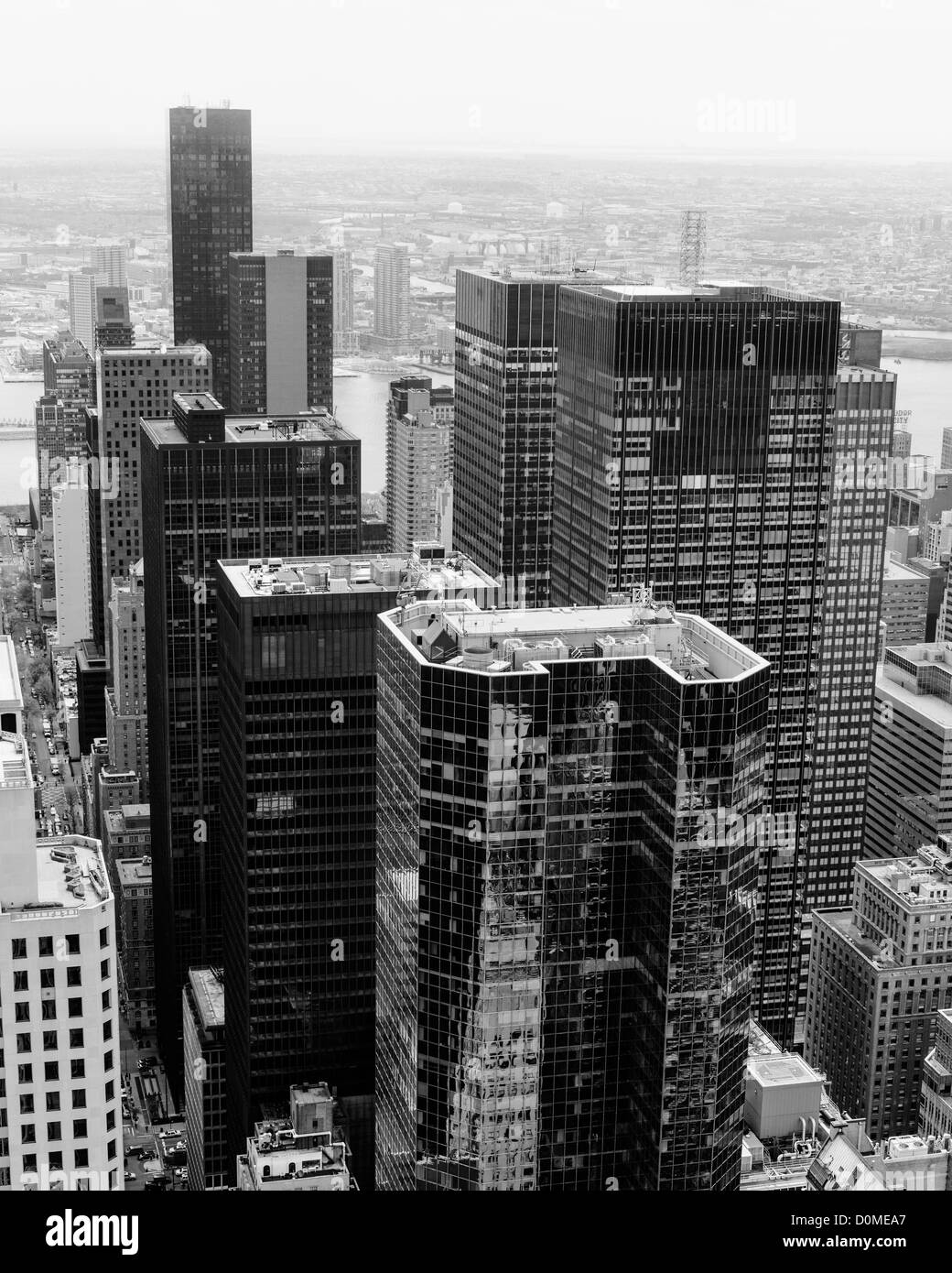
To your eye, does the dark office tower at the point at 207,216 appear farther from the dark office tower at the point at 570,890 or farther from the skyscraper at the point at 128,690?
the dark office tower at the point at 570,890

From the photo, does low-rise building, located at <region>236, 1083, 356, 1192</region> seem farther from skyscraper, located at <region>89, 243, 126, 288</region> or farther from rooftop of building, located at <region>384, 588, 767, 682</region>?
skyscraper, located at <region>89, 243, 126, 288</region>

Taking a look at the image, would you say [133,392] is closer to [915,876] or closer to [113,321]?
[113,321]

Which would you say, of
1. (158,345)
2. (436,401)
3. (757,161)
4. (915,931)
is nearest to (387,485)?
(436,401)

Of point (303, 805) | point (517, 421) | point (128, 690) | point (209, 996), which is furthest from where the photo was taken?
point (128, 690)

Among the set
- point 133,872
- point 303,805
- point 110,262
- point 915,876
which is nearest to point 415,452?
point 110,262

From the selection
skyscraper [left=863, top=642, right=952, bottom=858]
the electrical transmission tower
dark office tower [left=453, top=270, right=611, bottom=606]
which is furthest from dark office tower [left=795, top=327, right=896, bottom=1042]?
the electrical transmission tower
